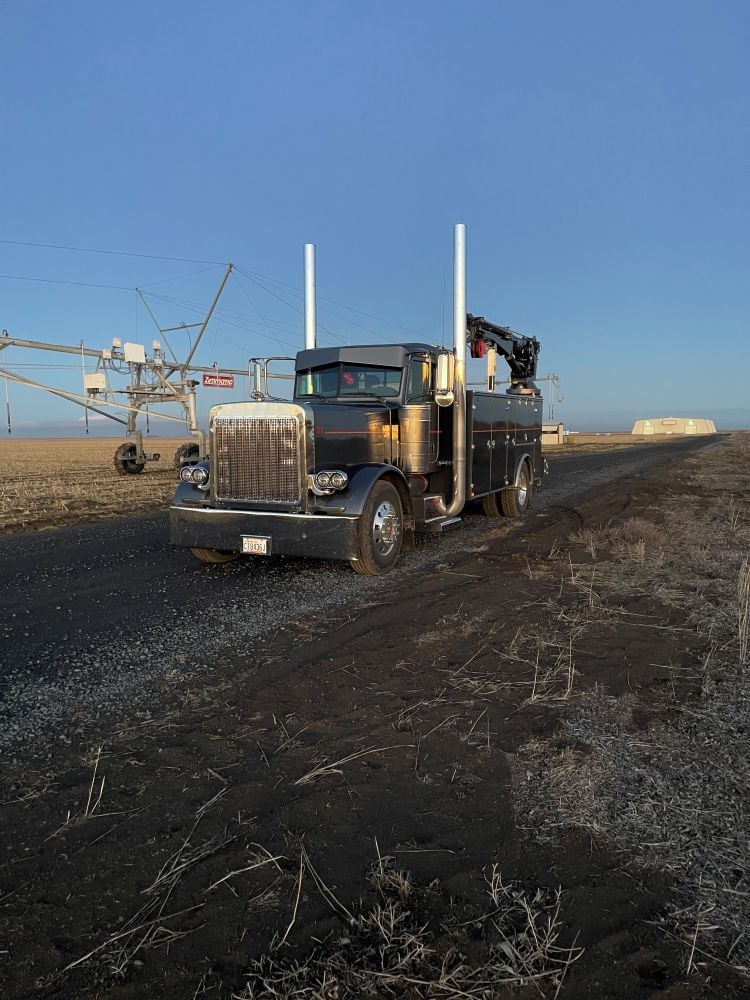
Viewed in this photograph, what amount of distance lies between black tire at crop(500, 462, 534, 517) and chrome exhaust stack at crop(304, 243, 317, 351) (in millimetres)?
4390

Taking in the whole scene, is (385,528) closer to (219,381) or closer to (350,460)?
(350,460)

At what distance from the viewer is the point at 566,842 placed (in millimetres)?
2328

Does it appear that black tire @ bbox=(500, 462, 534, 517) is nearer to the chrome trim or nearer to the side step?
the side step

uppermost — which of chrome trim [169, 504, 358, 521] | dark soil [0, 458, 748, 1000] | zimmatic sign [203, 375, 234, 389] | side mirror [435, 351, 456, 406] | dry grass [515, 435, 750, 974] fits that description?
zimmatic sign [203, 375, 234, 389]

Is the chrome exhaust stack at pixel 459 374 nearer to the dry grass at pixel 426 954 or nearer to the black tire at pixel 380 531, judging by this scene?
the black tire at pixel 380 531

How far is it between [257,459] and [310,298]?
516cm

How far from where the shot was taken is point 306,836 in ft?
7.90

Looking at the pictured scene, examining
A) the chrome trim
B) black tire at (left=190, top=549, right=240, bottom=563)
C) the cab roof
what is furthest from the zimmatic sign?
the chrome trim

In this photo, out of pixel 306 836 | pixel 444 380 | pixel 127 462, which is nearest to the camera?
pixel 306 836

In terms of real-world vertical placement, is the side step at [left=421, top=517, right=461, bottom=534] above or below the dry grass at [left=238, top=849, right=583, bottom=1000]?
above

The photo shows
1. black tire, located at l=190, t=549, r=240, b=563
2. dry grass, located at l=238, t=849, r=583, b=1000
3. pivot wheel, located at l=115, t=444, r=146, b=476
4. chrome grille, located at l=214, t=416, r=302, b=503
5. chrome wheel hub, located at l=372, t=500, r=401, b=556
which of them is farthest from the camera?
pivot wheel, located at l=115, t=444, r=146, b=476

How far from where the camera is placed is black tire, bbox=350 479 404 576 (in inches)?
263

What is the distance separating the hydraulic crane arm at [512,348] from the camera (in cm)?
1322

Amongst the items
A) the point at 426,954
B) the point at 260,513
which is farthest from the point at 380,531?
the point at 426,954
